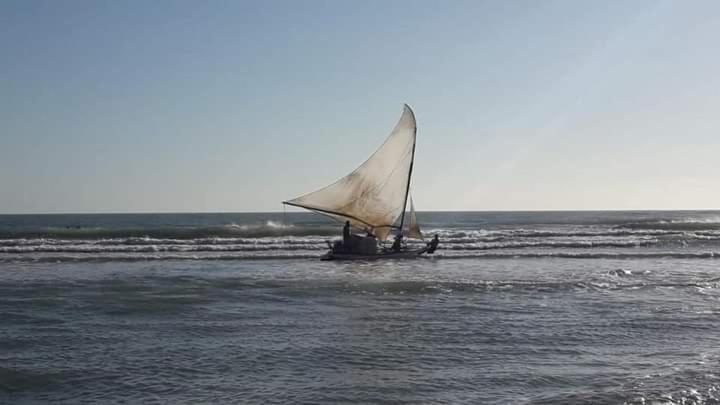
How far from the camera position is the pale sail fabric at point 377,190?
3203cm

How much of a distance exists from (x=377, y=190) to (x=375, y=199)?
0.47m

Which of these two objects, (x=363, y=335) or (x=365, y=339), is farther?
(x=363, y=335)

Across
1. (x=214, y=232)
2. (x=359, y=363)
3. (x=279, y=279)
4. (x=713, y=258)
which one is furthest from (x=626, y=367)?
(x=214, y=232)

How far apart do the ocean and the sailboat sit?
16.2 feet

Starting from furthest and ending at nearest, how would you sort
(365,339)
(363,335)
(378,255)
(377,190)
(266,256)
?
(266,256) → (377,190) → (378,255) → (363,335) → (365,339)

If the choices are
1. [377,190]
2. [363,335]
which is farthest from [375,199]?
[363,335]

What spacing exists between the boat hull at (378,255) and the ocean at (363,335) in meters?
A: 4.32

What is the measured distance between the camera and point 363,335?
505 inches

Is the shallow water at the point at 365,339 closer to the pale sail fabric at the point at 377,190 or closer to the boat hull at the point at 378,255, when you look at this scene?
the boat hull at the point at 378,255

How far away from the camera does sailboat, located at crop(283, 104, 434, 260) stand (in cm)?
3155

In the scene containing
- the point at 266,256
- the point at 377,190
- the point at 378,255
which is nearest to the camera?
the point at 378,255

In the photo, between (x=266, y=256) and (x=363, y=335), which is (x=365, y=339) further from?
(x=266, y=256)

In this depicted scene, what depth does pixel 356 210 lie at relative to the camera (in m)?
32.4

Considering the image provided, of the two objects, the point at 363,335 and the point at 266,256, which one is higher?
the point at 266,256
